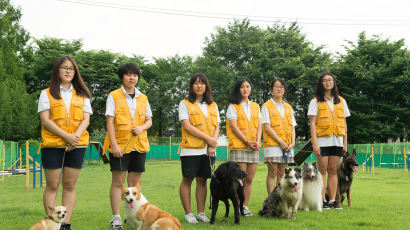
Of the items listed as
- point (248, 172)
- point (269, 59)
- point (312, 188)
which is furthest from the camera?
point (269, 59)

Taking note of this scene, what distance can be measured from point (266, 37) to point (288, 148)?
27.8 metres

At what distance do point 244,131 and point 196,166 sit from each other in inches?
40.1

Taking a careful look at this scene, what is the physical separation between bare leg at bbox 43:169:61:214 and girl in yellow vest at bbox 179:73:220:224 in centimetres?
170

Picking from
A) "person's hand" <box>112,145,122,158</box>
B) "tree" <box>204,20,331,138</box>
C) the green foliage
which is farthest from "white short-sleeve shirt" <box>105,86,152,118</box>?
"tree" <box>204,20,331,138</box>

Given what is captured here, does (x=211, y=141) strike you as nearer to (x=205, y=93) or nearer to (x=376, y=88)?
(x=205, y=93)

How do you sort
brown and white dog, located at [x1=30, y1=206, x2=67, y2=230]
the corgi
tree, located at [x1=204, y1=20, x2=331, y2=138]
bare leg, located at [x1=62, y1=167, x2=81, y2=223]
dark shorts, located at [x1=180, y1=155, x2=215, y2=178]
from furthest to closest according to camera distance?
tree, located at [x1=204, y1=20, x2=331, y2=138] → the corgi → dark shorts, located at [x1=180, y1=155, x2=215, y2=178] → bare leg, located at [x1=62, y1=167, x2=81, y2=223] → brown and white dog, located at [x1=30, y1=206, x2=67, y2=230]

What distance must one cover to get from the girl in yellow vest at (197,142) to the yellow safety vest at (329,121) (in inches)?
78.3

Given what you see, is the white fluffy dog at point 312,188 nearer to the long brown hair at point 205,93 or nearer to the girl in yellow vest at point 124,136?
the long brown hair at point 205,93

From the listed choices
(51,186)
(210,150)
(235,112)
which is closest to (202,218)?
(210,150)

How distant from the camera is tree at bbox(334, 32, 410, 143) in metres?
28.8

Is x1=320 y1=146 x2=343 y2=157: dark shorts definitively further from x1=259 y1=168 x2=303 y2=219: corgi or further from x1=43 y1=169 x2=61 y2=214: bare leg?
x1=43 y1=169 x2=61 y2=214: bare leg

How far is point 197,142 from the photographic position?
509 centimetres

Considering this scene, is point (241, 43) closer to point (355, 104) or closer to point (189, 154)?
point (355, 104)

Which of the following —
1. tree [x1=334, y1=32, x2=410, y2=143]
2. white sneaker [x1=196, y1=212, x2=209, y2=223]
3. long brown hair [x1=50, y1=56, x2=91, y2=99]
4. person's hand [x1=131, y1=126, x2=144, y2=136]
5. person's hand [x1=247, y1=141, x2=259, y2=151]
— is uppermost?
tree [x1=334, y1=32, x2=410, y2=143]
